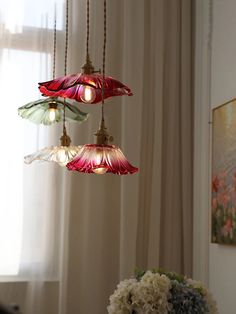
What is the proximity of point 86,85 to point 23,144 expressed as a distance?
1637 millimetres

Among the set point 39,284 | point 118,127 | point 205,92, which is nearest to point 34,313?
point 39,284

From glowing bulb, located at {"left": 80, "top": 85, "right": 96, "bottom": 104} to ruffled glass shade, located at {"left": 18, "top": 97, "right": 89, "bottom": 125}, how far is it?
190 mm

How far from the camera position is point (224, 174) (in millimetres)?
2812

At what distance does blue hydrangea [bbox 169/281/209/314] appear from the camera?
5.18ft

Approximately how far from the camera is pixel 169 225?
329 cm

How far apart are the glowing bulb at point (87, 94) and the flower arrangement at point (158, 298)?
73cm

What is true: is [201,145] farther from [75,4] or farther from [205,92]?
[75,4]

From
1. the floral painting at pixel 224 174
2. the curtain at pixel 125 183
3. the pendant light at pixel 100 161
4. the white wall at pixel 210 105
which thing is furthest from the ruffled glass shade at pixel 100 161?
the curtain at pixel 125 183

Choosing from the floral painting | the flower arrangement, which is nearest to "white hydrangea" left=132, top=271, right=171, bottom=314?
the flower arrangement

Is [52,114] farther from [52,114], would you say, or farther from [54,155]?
[54,155]

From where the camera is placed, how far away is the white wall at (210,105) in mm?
2824

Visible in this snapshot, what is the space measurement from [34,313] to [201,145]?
169 cm

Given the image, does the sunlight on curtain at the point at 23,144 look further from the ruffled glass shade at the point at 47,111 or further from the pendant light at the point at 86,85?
the pendant light at the point at 86,85

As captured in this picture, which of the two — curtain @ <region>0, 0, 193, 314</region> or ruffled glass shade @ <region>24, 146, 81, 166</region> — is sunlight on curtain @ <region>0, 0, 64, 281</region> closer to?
curtain @ <region>0, 0, 193, 314</region>
